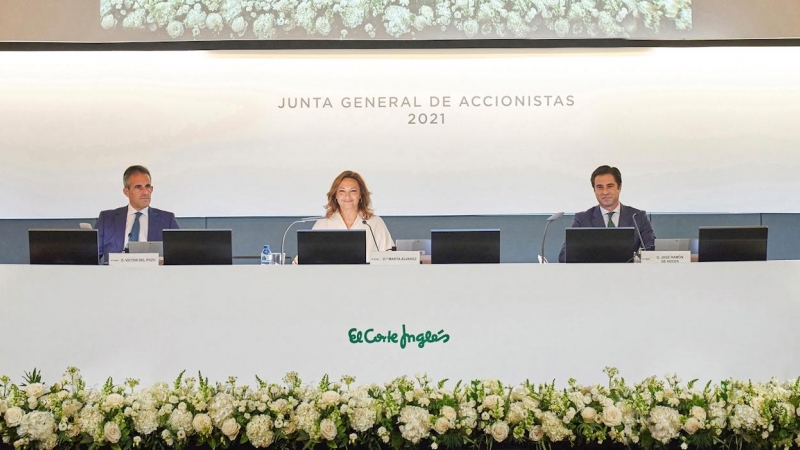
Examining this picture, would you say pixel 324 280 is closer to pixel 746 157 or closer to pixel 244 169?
pixel 244 169

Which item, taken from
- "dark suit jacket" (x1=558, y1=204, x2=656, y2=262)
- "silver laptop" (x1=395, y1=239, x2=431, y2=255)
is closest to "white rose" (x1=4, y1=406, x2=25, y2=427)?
"silver laptop" (x1=395, y1=239, x2=431, y2=255)

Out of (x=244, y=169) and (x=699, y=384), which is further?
(x=244, y=169)

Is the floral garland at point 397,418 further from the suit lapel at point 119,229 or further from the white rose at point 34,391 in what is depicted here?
the suit lapel at point 119,229

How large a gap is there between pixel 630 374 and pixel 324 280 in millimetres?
1191

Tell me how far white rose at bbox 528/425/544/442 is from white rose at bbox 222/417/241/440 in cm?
72

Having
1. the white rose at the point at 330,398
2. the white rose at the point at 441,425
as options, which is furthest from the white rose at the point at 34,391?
the white rose at the point at 441,425

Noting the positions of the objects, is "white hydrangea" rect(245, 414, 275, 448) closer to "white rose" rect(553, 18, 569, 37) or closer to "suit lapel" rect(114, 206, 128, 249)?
"suit lapel" rect(114, 206, 128, 249)

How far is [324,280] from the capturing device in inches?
109

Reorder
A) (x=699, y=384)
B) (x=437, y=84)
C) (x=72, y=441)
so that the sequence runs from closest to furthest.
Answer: (x=72, y=441)
(x=699, y=384)
(x=437, y=84)

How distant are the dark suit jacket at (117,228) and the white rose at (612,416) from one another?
355cm

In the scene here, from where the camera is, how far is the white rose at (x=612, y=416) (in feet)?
5.78

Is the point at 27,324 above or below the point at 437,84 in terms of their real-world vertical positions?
below

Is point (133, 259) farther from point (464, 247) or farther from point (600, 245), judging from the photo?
point (600, 245)

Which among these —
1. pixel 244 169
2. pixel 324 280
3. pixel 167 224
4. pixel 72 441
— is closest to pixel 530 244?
pixel 244 169
